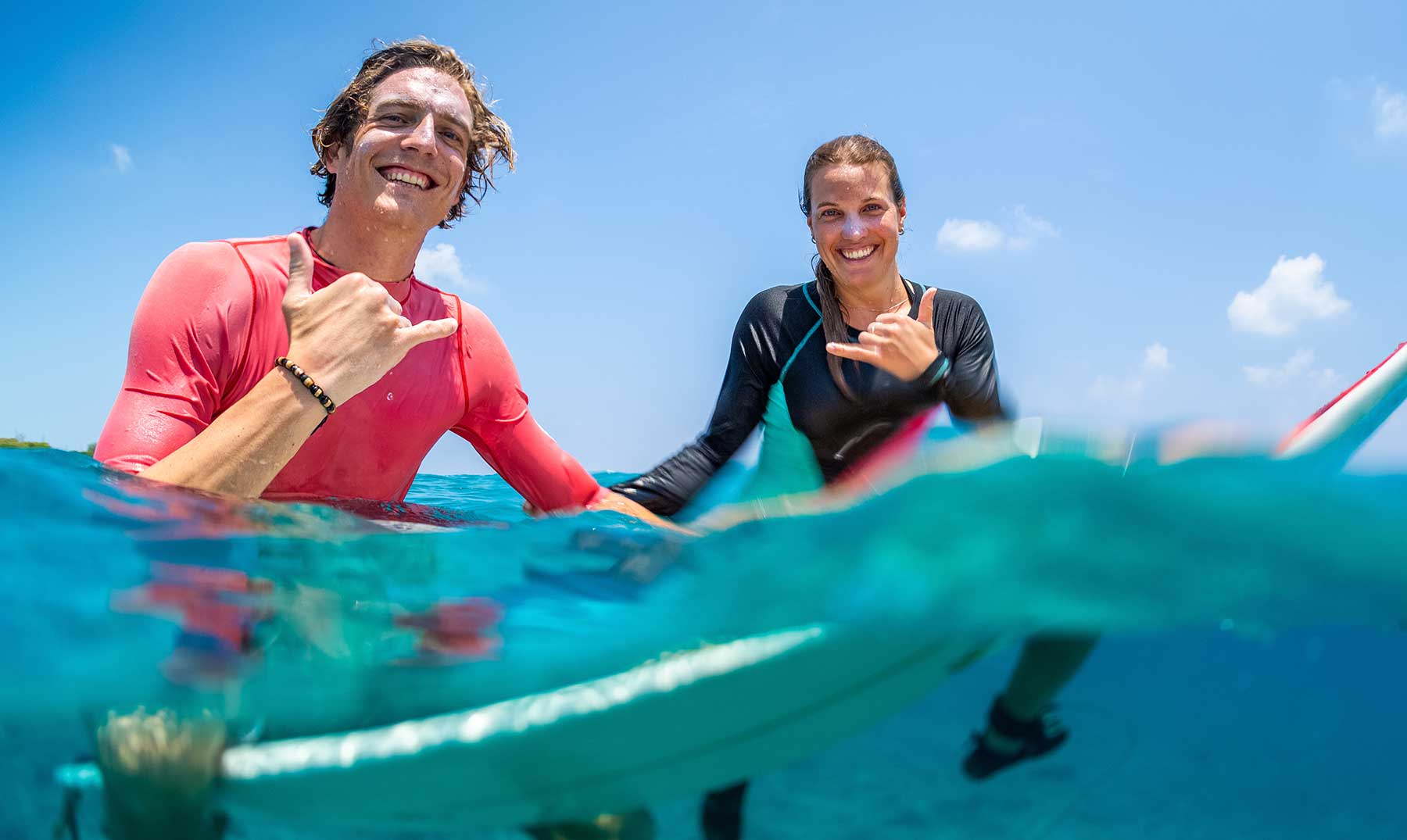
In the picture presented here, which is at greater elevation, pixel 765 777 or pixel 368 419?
pixel 368 419

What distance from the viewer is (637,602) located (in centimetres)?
314

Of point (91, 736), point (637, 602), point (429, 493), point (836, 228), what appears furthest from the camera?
point (429, 493)

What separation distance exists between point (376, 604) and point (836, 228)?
266 centimetres

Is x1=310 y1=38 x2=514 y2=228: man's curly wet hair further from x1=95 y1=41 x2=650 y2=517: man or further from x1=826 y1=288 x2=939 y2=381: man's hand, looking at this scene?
x1=826 y1=288 x2=939 y2=381: man's hand

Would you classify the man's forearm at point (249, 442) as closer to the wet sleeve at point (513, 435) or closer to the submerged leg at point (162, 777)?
the submerged leg at point (162, 777)

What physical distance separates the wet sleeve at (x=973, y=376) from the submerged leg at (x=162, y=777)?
319 centimetres

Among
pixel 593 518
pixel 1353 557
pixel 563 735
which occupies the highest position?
pixel 593 518

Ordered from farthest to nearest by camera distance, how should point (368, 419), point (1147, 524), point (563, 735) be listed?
point (368, 419), point (563, 735), point (1147, 524)

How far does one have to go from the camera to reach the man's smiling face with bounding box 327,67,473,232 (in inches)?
152

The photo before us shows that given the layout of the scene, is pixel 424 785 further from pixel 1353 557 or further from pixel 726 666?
pixel 1353 557

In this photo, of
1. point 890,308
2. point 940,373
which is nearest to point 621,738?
point 940,373

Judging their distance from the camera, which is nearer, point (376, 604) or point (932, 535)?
point (932, 535)

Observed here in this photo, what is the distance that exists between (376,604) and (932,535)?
1928mm

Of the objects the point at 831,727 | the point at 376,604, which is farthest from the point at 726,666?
the point at 376,604
